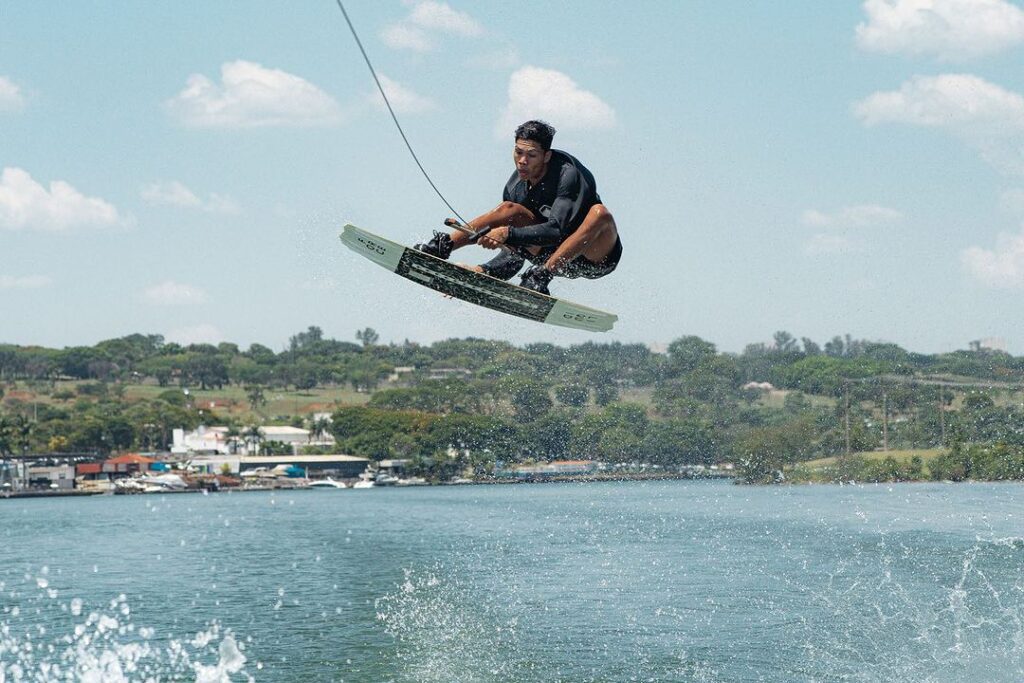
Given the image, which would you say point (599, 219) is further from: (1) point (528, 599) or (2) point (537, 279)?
(1) point (528, 599)

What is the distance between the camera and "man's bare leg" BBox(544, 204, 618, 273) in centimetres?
1695

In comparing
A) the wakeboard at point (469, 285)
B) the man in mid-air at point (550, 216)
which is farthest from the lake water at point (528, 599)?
the man in mid-air at point (550, 216)

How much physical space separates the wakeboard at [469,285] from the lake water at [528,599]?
2478 centimetres

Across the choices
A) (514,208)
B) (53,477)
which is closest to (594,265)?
(514,208)

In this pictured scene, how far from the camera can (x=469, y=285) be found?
18.4 meters

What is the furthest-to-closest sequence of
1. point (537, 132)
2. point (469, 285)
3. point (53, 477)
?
point (53, 477) → point (469, 285) → point (537, 132)

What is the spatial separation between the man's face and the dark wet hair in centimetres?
6

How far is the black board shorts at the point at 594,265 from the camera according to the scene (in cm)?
1744

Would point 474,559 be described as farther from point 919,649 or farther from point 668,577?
point 919,649

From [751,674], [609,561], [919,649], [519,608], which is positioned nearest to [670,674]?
[751,674]

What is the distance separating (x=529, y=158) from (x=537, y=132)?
0.38 meters

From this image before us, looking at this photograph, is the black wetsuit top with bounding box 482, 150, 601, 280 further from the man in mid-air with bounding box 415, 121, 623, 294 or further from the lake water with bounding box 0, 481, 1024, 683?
the lake water with bounding box 0, 481, 1024, 683

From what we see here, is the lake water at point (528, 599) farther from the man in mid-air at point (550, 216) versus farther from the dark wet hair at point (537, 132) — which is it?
the dark wet hair at point (537, 132)

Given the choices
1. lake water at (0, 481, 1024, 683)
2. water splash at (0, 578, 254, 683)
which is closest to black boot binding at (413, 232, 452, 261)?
lake water at (0, 481, 1024, 683)
